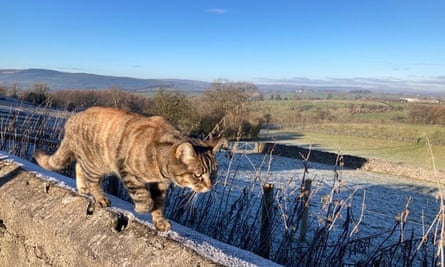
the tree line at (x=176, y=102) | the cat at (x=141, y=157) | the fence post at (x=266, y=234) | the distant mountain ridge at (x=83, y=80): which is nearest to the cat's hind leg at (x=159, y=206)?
the cat at (x=141, y=157)

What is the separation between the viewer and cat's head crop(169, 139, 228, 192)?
2568 millimetres

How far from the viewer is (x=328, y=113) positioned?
139 feet

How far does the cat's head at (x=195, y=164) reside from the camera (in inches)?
101

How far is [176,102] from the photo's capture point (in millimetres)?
17547

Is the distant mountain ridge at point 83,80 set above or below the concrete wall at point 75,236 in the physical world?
above

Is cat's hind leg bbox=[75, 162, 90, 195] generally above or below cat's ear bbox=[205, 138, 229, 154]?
below

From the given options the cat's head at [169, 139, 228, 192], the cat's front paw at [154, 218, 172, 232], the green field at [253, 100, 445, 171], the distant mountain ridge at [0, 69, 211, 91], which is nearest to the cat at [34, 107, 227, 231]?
the cat's head at [169, 139, 228, 192]

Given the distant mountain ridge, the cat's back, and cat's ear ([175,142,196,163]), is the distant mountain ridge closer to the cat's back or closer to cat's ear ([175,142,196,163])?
the cat's back

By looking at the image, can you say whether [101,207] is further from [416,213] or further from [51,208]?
[416,213]

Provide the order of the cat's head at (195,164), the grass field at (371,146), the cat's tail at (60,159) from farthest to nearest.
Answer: the grass field at (371,146), the cat's tail at (60,159), the cat's head at (195,164)

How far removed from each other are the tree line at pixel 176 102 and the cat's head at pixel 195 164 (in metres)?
0.87

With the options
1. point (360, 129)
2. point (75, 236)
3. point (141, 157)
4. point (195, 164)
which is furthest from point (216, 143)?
point (360, 129)

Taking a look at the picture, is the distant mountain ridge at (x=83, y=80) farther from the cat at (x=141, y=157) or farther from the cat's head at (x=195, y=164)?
the cat's head at (x=195, y=164)

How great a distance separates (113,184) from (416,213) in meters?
13.4
